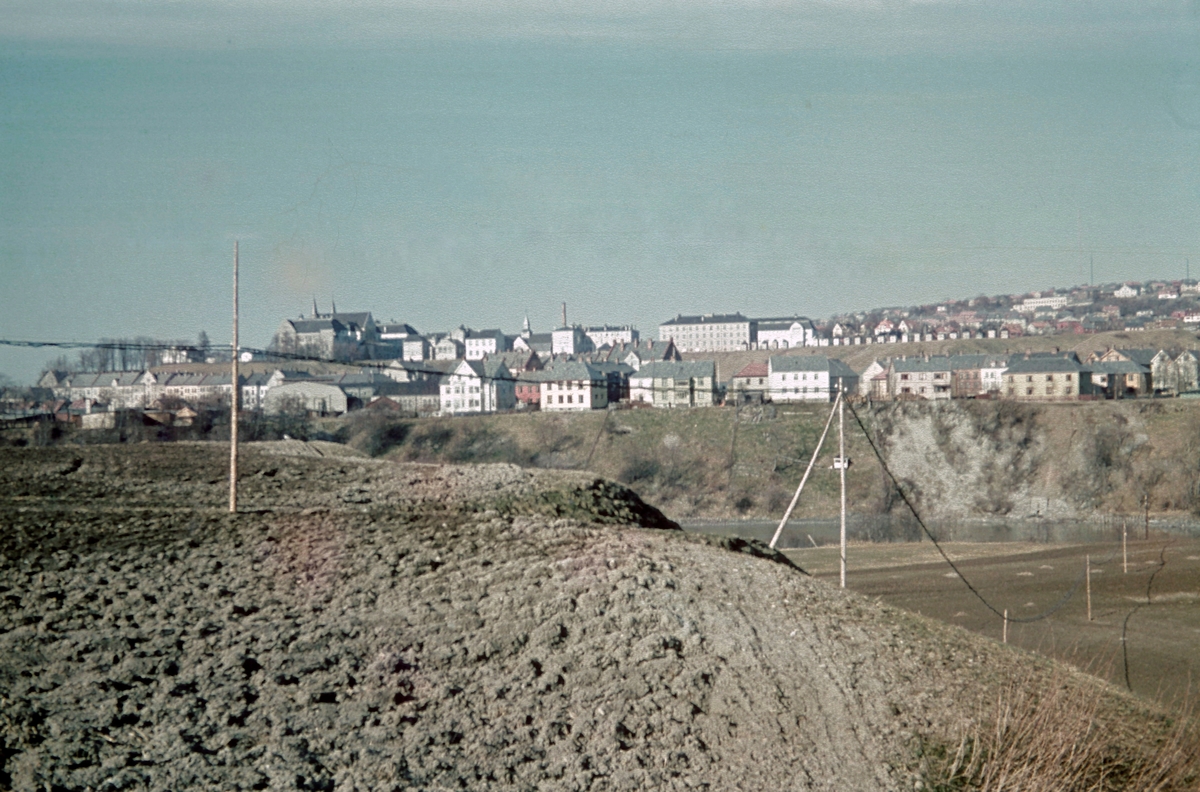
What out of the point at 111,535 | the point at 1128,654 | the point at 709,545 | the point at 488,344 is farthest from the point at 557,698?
the point at 488,344

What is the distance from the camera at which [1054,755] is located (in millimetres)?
6066

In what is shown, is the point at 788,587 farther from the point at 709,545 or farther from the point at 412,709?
the point at 412,709

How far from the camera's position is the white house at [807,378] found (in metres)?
63.2

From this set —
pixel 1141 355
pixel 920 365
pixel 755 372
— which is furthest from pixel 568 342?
pixel 1141 355

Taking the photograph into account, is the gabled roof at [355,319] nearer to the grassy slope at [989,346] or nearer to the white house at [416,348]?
the white house at [416,348]

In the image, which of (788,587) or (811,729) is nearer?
(811,729)

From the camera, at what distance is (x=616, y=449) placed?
4897cm

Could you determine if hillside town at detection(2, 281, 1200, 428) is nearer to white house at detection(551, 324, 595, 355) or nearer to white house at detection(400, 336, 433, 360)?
white house at detection(400, 336, 433, 360)

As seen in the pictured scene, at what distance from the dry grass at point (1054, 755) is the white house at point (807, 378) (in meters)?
55.8

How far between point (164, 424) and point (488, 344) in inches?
3391

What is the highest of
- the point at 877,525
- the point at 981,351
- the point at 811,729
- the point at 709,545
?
the point at 981,351

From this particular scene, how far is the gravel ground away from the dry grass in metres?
0.29

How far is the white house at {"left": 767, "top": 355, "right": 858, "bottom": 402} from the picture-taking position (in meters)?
63.2

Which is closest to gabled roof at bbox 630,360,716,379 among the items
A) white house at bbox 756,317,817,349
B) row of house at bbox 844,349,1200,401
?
row of house at bbox 844,349,1200,401
